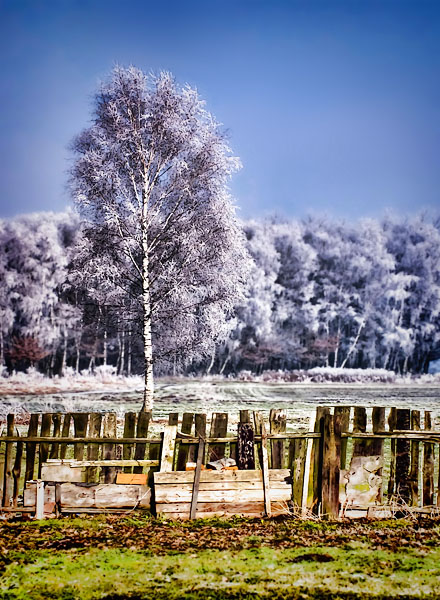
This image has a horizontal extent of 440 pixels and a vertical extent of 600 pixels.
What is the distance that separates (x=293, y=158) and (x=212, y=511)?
8.72m

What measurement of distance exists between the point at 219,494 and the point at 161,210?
6.65 meters

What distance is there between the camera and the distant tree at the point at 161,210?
414 inches

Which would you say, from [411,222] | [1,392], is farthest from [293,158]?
[1,392]

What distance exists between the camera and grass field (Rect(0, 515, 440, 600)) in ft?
12.4

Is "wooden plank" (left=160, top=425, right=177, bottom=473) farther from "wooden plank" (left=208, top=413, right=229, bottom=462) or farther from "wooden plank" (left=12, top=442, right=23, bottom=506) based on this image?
"wooden plank" (left=12, top=442, right=23, bottom=506)

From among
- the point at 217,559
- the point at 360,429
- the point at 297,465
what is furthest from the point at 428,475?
the point at 217,559

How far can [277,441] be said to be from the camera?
5828 mm

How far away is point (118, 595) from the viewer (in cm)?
371

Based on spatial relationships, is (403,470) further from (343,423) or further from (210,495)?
(210,495)

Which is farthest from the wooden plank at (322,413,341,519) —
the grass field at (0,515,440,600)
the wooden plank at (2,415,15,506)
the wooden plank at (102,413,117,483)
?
the wooden plank at (2,415,15,506)

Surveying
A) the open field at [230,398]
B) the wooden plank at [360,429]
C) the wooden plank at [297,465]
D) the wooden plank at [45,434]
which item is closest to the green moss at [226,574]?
the wooden plank at [297,465]

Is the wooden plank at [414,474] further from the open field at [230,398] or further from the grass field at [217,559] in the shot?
the open field at [230,398]

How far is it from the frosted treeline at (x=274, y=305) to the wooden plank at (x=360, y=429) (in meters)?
4.82

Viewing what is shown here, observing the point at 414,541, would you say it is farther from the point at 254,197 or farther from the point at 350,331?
the point at 254,197
